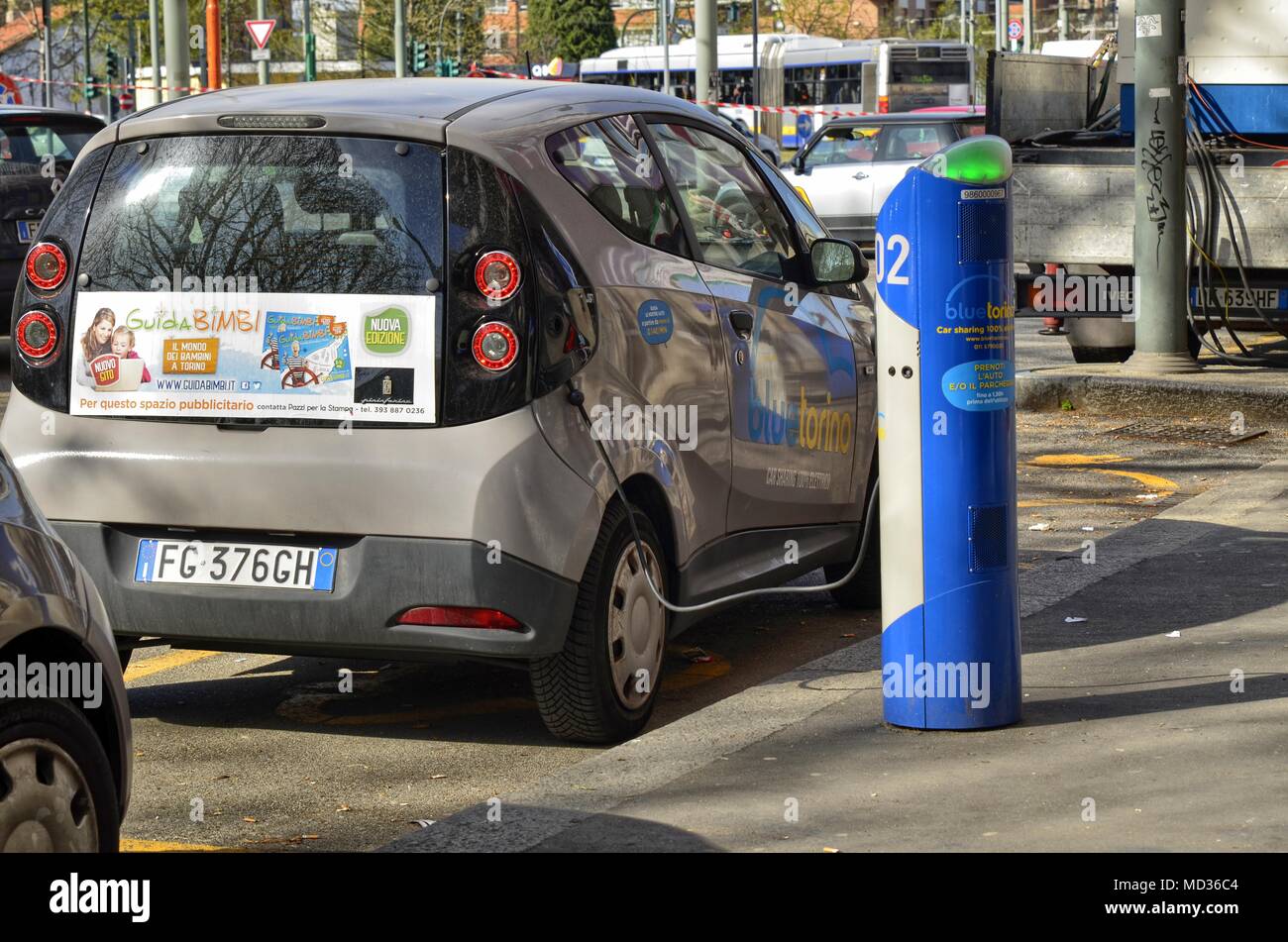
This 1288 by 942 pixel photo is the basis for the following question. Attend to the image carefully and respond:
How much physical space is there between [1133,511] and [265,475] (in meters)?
5.33

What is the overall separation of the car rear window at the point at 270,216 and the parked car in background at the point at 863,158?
20.6 meters

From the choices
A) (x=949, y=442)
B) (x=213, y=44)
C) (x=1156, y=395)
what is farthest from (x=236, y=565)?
(x=213, y=44)

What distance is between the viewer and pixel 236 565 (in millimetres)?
5402

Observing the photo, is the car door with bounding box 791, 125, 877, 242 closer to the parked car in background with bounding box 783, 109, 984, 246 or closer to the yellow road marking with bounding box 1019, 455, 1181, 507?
the parked car in background with bounding box 783, 109, 984, 246

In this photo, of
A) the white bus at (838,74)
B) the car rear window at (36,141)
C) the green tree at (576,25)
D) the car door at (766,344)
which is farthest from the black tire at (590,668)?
the green tree at (576,25)

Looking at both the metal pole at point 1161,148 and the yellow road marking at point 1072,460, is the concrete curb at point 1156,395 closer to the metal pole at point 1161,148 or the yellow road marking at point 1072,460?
the metal pole at point 1161,148

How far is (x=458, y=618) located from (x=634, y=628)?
599mm

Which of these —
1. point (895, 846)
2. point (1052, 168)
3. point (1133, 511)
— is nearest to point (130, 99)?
point (1052, 168)

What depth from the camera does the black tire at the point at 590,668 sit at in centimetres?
538

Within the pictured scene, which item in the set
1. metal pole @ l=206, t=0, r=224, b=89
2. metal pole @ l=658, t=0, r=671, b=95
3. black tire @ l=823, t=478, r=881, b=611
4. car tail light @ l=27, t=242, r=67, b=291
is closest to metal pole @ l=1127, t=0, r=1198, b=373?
black tire @ l=823, t=478, r=881, b=611

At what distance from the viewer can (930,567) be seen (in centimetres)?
527

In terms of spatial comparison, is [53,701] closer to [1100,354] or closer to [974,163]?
[974,163]

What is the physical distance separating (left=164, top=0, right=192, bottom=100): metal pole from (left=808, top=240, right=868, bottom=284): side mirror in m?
14.1

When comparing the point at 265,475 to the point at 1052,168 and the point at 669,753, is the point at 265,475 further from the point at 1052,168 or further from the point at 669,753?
the point at 1052,168
